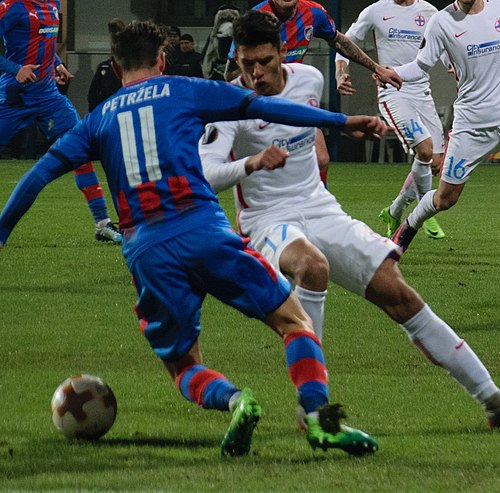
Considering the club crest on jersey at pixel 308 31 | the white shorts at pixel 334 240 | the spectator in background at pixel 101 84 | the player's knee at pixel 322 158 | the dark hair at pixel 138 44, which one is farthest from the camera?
the spectator in background at pixel 101 84

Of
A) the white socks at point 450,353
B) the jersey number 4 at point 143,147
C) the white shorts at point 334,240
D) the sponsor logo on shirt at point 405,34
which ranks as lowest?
the sponsor logo on shirt at point 405,34

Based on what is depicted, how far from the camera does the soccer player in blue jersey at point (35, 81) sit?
13039 mm

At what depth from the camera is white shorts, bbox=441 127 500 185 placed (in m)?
10.8

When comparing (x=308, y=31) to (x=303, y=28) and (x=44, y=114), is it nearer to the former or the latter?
(x=303, y=28)

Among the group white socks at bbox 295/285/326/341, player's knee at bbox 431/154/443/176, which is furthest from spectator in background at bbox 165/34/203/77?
white socks at bbox 295/285/326/341

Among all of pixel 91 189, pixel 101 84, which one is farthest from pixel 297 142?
pixel 101 84

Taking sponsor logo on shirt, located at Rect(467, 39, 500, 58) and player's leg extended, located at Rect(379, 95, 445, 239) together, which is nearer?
sponsor logo on shirt, located at Rect(467, 39, 500, 58)

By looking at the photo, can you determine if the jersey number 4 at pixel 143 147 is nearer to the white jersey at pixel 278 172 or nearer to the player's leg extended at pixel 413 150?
the white jersey at pixel 278 172

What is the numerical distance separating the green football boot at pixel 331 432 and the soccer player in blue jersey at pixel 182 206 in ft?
0.35

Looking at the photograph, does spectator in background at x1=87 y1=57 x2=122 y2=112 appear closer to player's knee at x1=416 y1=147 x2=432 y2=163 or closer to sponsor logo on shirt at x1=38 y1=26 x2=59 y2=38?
sponsor logo on shirt at x1=38 y1=26 x2=59 y2=38

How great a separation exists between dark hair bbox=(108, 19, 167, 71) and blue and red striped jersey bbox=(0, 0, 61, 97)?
7.61 meters

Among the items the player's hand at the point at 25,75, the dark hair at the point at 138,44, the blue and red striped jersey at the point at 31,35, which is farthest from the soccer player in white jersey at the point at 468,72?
the dark hair at the point at 138,44

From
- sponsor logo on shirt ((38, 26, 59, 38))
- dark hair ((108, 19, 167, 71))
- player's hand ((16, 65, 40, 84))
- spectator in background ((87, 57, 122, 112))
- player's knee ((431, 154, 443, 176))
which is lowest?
spectator in background ((87, 57, 122, 112))

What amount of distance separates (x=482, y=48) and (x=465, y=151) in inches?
30.3
